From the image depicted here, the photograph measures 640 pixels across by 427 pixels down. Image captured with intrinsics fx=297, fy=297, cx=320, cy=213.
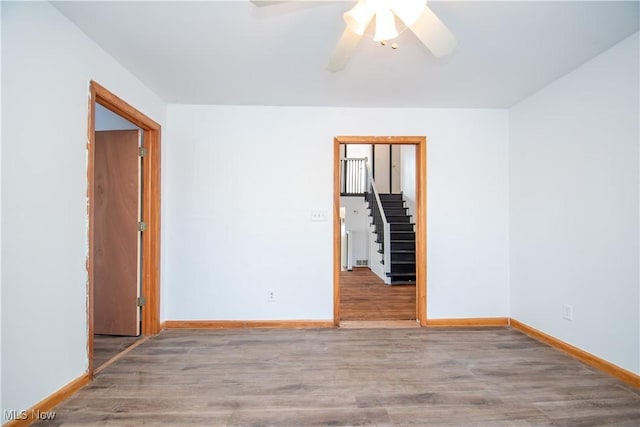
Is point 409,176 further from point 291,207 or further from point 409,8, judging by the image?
point 409,8

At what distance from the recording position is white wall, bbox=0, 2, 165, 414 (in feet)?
4.71

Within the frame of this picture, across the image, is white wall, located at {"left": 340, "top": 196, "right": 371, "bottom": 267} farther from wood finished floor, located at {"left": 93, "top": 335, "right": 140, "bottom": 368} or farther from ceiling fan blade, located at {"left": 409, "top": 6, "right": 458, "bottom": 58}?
ceiling fan blade, located at {"left": 409, "top": 6, "right": 458, "bottom": 58}

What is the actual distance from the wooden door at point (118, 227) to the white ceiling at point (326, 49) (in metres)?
0.66

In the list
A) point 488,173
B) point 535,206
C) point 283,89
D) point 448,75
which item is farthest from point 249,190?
point 535,206

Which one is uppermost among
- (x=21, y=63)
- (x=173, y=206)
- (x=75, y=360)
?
(x=21, y=63)

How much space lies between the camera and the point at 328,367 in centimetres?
218

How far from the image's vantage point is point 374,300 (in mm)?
4098

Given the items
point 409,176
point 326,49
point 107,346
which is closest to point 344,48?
point 326,49

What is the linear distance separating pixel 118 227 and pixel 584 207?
12.9 ft

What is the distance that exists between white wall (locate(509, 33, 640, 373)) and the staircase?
229 centimetres

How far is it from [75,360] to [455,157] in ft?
11.7

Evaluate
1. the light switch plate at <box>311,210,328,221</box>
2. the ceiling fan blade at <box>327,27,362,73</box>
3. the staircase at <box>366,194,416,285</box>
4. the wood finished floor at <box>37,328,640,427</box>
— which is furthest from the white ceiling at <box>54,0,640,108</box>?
the staircase at <box>366,194,416,285</box>

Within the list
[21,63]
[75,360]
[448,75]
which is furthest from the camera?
[448,75]

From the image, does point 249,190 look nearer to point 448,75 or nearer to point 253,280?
point 253,280
